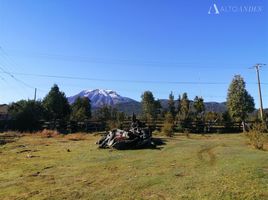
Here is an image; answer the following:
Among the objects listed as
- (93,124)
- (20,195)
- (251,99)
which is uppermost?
(251,99)

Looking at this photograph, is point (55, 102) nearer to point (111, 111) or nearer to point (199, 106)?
point (111, 111)

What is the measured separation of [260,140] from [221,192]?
11990 mm

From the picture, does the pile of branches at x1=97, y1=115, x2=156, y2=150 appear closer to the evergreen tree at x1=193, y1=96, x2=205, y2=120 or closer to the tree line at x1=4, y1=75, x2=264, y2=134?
the tree line at x1=4, y1=75, x2=264, y2=134

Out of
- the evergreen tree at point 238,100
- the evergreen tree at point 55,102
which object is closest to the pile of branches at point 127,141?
the evergreen tree at point 238,100

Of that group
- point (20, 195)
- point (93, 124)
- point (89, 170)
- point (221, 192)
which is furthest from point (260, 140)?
point (93, 124)

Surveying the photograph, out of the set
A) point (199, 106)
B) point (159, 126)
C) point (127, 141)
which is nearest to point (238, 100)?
point (199, 106)

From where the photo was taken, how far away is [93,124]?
153ft

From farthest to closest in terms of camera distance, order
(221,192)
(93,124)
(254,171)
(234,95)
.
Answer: (234,95)
(93,124)
(254,171)
(221,192)

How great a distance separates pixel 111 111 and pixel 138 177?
78.0 metres

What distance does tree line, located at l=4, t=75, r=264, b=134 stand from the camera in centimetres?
4675

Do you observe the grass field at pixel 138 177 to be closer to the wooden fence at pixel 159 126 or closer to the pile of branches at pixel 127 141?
the pile of branches at pixel 127 141

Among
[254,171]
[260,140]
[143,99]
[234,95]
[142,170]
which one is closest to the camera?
[254,171]

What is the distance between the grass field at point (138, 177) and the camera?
32.0ft

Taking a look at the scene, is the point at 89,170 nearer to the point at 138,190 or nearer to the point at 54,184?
the point at 54,184
